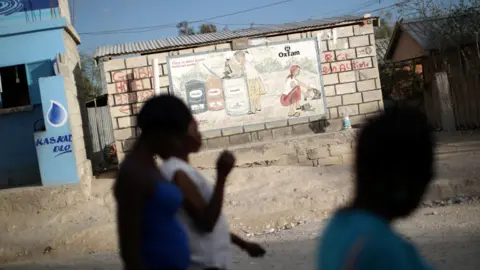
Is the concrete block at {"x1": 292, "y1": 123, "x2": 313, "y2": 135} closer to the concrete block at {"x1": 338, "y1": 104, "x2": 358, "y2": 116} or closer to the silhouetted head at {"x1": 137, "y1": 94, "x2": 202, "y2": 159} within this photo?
the concrete block at {"x1": 338, "y1": 104, "x2": 358, "y2": 116}

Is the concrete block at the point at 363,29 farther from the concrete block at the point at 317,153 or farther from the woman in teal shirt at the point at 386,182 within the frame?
the woman in teal shirt at the point at 386,182

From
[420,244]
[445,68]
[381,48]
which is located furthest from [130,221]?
[381,48]

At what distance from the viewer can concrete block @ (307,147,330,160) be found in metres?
10.4

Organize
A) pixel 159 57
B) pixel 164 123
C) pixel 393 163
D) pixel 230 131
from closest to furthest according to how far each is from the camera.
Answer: pixel 393 163 → pixel 164 123 → pixel 159 57 → pixel 230 131

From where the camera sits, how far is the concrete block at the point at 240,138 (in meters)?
11.1

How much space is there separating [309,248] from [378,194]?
508 centimetres

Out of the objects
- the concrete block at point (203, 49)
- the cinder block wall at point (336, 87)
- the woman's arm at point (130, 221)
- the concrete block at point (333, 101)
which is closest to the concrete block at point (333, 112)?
the cinder block wall at point (336, 87)

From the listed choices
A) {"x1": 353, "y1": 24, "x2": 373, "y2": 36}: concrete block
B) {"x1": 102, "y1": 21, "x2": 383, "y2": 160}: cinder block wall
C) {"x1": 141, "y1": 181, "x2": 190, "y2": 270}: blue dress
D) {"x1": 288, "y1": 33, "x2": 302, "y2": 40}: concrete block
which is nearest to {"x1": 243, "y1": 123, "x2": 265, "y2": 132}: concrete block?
{"x1": 102, "y1": 21, "x2": 383, "y2": 160}: cinder block wall

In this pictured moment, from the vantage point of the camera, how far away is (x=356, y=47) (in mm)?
11195

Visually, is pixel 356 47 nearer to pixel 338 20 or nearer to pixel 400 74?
pixel 338 20

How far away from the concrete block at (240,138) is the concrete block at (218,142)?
11 cm

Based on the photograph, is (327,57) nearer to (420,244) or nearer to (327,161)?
(327,161)

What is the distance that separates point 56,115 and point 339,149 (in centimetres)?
548

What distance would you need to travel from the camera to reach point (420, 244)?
230 inches
